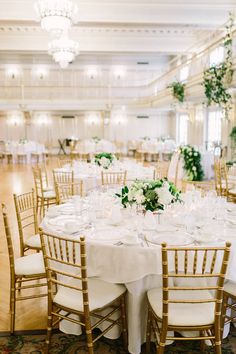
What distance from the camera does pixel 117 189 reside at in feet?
14.2

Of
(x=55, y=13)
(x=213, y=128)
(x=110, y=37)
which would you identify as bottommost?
(x=213, y=128)

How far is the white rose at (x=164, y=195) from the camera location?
121 inches

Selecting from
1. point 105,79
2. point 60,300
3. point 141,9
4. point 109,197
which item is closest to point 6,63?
point 105,79

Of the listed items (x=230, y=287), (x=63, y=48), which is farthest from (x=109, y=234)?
(x=63, y=48)

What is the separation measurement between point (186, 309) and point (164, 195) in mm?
1029

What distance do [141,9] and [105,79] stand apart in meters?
13.2

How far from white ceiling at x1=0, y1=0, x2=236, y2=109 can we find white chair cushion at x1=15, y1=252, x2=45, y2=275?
270 inches

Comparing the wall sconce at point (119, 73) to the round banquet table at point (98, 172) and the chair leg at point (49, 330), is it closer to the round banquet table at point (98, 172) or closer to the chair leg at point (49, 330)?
the round banquet table at point (98, 172)

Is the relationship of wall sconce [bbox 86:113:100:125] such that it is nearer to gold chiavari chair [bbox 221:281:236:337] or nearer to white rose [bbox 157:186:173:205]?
Answer: white rose [bbox 157:186:173:205]

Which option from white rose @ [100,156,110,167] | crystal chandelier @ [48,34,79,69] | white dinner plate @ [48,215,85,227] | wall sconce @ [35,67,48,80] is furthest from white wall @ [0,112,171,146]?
white dinner plate @ [48,215,85,227]

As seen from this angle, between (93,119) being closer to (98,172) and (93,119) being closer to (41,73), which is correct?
(41,73)

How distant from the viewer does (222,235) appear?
2801mm

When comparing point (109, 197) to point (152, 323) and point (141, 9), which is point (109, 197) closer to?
point (152, 323)

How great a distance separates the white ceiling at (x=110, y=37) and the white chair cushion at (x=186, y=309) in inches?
295
